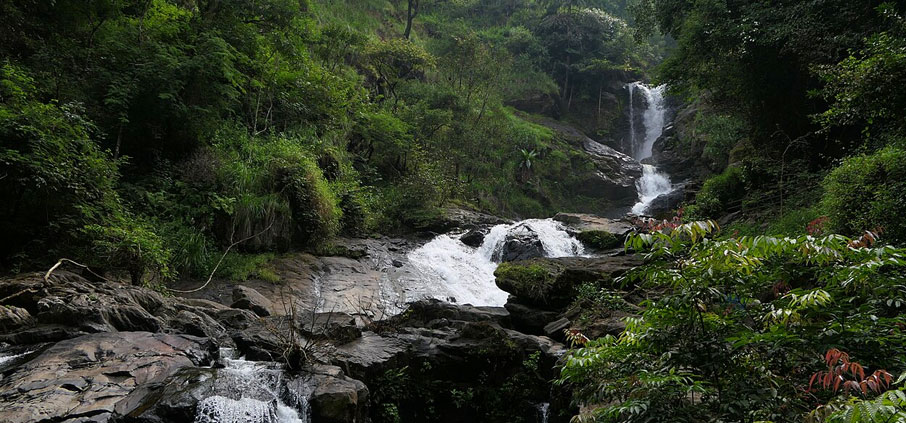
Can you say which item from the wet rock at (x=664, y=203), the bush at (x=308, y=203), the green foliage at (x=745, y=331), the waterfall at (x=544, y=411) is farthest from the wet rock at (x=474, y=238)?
the green foliage at (x=745, y=331)

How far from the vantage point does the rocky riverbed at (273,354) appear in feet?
16.1

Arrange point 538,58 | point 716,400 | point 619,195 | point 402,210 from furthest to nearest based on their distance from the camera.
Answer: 1. point 538,58
2. point 619,195
3. point 402,210
4. point 716,400

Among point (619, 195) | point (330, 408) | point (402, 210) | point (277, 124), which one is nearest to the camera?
point (330, 408)

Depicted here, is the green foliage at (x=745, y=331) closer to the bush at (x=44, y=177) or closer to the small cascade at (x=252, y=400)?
the small cascade at (x=252, y=400)

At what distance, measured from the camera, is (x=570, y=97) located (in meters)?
39.2

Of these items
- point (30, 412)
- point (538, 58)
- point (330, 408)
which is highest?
point (538, 58)

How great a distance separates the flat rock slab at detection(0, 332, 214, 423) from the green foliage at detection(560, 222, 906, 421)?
4648mm

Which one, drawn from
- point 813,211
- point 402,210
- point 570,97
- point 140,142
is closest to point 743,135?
point 813,211

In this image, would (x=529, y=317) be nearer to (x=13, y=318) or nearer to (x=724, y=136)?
(x=13, y=318)

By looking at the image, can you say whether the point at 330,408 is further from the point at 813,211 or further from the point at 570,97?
the point at 570,97

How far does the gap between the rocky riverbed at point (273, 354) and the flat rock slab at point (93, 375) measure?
2 cm

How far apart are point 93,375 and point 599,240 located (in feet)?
47.0

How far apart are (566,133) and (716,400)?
33.7m

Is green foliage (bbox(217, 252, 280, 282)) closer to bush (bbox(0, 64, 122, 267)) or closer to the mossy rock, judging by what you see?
bush (bbox(0, 64, 122, 267))
